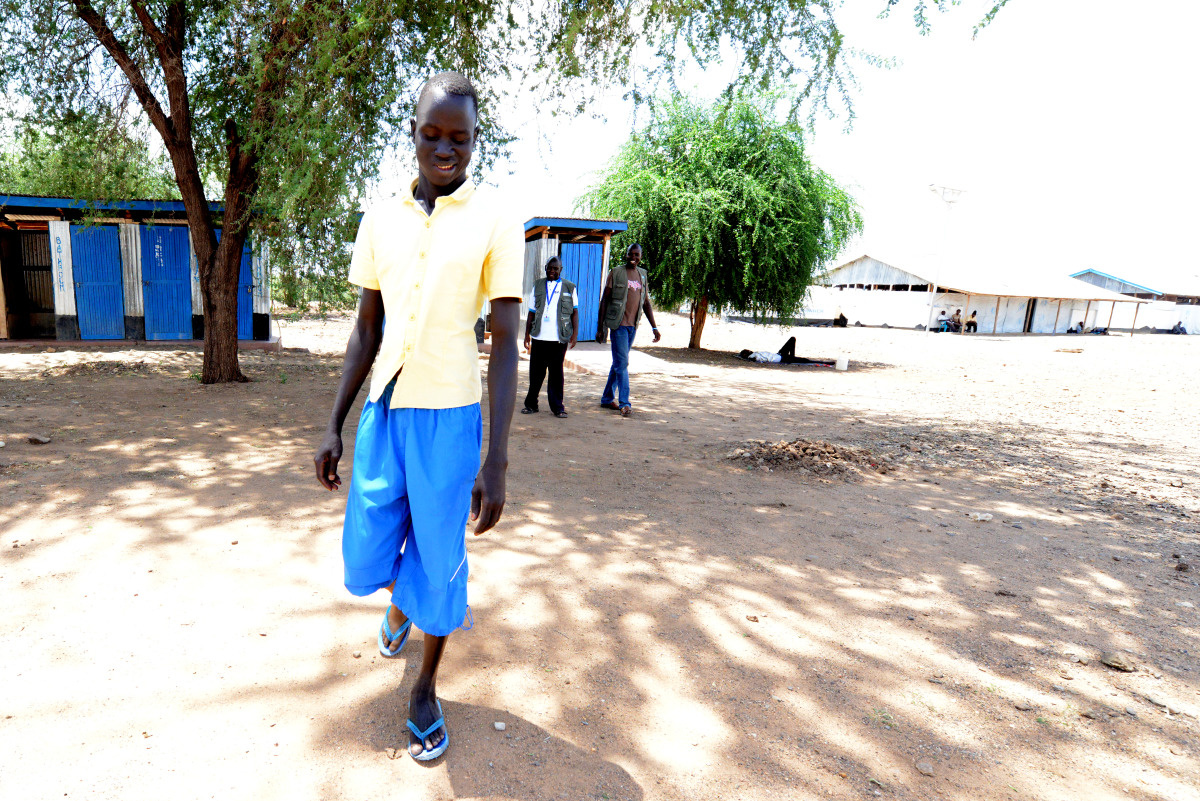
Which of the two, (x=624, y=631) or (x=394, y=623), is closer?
(x=394, y=623)

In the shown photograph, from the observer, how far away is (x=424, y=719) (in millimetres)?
2205

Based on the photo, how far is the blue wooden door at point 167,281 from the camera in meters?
13.4

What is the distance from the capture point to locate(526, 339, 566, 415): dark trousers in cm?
732

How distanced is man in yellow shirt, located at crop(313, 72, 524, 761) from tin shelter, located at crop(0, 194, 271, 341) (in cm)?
1192

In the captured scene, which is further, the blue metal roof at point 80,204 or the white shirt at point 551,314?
the blue metal roof at point 80,204

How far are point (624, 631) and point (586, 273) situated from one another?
13.8 m

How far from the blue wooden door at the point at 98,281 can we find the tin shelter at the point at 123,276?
0.6 inches

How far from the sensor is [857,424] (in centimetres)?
834

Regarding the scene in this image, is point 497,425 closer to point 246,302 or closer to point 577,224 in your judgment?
point 577,224

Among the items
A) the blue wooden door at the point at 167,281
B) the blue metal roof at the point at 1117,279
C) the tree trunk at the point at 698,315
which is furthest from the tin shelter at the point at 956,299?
the blue wooden door at the point at 167,281

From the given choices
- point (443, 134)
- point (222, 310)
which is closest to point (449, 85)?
point (443, 134)

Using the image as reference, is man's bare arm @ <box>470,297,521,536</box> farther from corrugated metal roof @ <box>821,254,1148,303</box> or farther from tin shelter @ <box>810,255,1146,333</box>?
tin shelter @ <box>810,255,1146,333</box>

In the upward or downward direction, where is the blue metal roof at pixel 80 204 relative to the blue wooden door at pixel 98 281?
upward

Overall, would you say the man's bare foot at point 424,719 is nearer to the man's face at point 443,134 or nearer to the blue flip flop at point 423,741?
the blue flip flop at point 423,741
